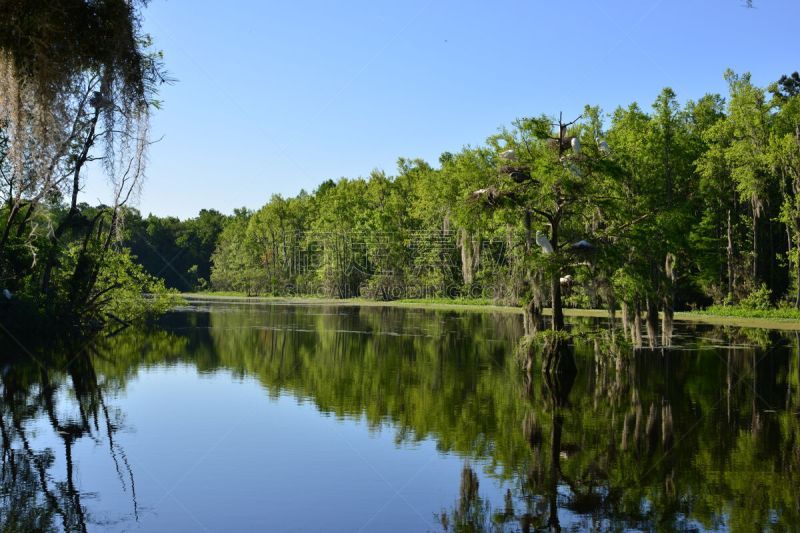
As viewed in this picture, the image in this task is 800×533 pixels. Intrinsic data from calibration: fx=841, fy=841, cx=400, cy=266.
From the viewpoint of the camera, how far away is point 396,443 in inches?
583

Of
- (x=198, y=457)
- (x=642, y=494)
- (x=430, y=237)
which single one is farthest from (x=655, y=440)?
(x=430, y=237)

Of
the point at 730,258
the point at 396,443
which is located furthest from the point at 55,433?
the point at 730,258

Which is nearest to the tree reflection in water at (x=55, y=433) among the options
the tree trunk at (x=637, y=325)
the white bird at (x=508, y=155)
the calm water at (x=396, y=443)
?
the calm water at (x=396, y=443)

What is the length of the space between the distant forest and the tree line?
3.9 inches

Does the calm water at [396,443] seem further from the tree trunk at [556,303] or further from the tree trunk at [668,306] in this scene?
the tree trunk at [668,306]

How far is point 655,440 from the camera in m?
15.0

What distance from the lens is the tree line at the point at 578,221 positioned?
22500 mm

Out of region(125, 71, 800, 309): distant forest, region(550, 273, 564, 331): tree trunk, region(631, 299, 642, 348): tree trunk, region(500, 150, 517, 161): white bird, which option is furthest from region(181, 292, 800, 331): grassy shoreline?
region(500, 150, 517, 161): white bird

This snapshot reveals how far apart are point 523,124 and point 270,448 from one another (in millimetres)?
12539

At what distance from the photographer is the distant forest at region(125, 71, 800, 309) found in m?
22.6

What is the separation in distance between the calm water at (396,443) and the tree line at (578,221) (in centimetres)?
284

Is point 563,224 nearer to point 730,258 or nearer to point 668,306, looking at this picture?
point 668,306

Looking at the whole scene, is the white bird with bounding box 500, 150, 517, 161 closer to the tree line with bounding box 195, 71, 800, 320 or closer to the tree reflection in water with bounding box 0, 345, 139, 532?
the tree line with bounding box 195, 71, 800, 320

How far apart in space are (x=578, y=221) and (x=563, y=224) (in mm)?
634
